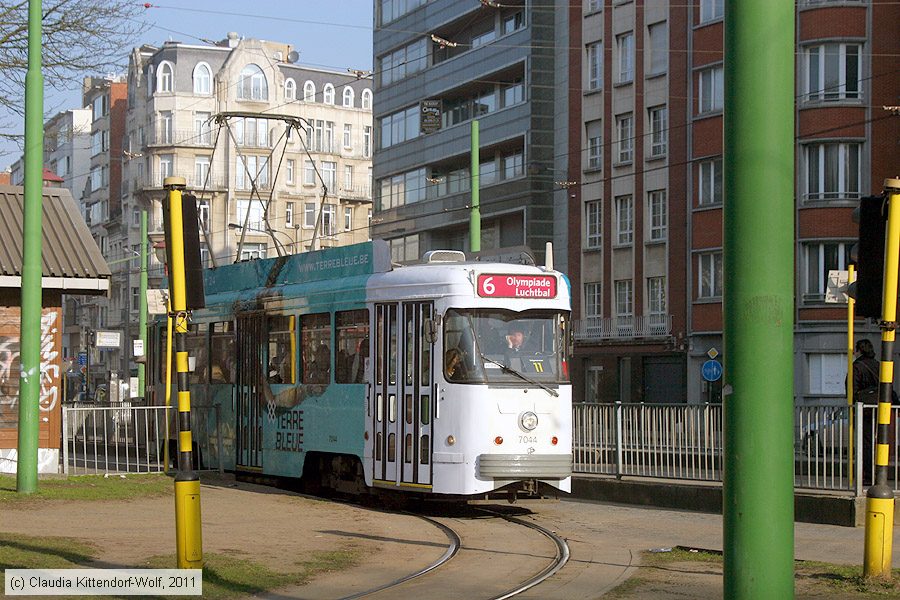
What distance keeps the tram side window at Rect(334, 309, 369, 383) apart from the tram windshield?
1.83 metres

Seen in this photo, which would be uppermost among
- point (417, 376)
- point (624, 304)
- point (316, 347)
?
point (624, 304)

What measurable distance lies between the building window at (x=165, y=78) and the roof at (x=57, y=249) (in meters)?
83.2

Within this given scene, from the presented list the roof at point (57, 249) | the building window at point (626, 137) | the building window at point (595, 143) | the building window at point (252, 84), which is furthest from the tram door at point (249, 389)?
the building window at point (252, 84)

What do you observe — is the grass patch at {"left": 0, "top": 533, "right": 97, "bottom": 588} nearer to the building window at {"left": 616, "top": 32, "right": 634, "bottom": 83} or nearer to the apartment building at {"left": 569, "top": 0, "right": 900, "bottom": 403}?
the apartment building at {"left": 569, "top": 0, "right": 900, "bottom": 403}

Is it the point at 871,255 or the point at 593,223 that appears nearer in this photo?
the point at 871,255

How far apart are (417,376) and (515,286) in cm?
161

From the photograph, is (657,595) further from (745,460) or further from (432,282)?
(432,282)

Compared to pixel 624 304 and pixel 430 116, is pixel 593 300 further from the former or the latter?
pixel 430 116

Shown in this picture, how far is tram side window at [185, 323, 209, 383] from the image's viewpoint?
2319 centimetres

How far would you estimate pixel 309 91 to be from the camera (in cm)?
10769

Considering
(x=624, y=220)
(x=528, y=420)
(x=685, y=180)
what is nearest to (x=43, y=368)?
(x=528, y=420)

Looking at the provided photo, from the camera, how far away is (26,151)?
17578mm

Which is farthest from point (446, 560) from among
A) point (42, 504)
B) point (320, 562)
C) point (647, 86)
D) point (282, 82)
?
point (282, 82)

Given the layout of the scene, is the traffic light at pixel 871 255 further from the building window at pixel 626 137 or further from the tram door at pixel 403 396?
the building window at pixel 626 137
